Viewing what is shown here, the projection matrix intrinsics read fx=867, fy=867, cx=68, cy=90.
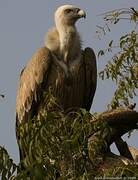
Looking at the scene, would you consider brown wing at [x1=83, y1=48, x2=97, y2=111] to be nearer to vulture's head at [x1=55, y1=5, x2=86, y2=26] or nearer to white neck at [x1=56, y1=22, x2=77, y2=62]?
white neck at [x1=56, y1=22, x2=77, y2=62]

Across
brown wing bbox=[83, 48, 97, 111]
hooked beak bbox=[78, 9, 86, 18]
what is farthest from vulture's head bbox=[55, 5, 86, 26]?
brown wing bbox=[83, 48, 97, 111]

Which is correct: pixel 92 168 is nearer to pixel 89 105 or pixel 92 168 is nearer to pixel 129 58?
pixel 129 58

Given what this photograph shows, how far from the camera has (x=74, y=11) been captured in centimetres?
1078

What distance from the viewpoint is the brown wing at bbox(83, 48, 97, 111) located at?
10445 mm

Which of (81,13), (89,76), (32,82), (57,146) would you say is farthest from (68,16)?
(57,146)

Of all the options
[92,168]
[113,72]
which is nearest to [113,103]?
[113,72]

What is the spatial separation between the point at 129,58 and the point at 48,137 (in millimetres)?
1900

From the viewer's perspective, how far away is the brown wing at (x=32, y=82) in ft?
34.0

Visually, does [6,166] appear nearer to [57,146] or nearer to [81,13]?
[57,146]

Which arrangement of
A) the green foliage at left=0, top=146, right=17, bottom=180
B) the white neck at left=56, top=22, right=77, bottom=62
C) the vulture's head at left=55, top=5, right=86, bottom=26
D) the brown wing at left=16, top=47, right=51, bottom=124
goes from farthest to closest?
1. the vulture's head at left=55, top=5, right=86, bottom=26
2. the white neck at left=56, top=22, right=77, bottom=62
3. the brown wing at left=16, top=47, right=51, bottom=124
4. the green foliage at left=0, top=146, right=17, bottom=180

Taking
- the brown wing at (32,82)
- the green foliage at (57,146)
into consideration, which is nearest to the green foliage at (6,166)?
the green foliage at (57,146)

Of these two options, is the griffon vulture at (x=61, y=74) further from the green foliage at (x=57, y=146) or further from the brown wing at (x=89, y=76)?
the green foliage at (x=57, y=146)

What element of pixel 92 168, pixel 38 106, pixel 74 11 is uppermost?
pixel 74 11

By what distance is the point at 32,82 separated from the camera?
1049 cm
